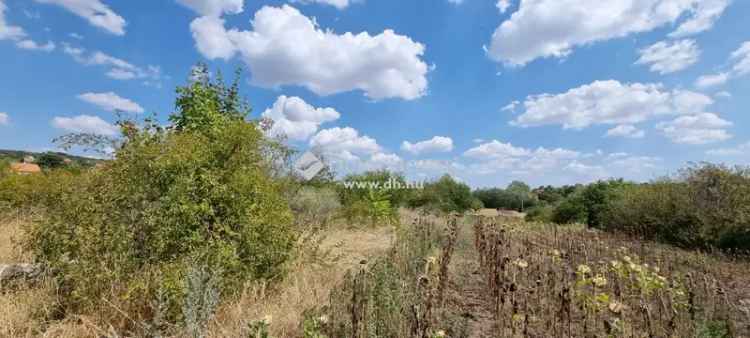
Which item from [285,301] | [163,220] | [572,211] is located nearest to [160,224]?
[163,220]

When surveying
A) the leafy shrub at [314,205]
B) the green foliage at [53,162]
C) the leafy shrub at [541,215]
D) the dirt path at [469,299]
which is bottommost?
the leafy shrub at [541,215]

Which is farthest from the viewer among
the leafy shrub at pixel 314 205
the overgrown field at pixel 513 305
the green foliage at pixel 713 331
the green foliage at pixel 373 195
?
the green foliage at pixel 373 195

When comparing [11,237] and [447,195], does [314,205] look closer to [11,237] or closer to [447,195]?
[11,237]

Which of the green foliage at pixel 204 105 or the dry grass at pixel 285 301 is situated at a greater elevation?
the green foliage at pixel 204 105

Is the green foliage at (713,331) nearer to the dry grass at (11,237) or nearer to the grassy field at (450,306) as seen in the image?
the grassy field at (450,306)

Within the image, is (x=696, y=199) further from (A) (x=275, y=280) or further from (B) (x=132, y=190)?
(B) (x=132, y=190)

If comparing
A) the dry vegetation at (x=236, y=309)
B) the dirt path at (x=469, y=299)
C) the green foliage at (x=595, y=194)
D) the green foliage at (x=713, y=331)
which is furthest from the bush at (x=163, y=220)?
the green foliage at (x=595, y=194)

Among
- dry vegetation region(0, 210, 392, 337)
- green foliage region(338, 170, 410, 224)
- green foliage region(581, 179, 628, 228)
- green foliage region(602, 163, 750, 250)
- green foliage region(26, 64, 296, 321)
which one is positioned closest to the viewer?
dry vegetation region(0, 210, 392, 337)

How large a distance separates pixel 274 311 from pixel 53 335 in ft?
4.68

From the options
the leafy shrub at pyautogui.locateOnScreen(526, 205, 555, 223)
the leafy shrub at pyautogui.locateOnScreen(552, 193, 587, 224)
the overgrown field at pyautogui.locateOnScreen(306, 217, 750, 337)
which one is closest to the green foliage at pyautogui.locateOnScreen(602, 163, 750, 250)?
the overgrown field at pyautogui.locateOnScreen(306, 217, 750, 337)

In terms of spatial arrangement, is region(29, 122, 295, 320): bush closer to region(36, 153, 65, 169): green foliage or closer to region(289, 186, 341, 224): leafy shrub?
region(36, 153, 65, 169): green foliage

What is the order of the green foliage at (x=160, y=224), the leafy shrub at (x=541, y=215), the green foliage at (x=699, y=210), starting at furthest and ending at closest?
the leafy shrub at (x=541, y=215)
the green foliage at (x=699, y=210)
the green foliage at (x=160, y=224)

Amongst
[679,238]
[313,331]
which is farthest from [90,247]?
[679,238]

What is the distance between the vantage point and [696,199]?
9805mm
